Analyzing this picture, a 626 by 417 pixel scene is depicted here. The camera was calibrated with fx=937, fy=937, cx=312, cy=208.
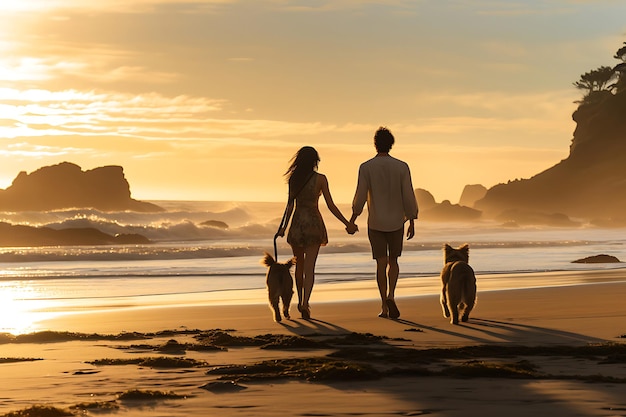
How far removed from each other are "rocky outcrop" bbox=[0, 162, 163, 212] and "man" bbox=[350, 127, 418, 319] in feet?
321

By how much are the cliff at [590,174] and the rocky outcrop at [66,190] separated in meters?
49.8

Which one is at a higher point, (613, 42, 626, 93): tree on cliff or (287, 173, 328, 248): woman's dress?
(613, 42, 626, 93): tree on cliff

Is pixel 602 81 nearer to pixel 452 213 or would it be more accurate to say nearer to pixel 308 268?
pixel 452 213

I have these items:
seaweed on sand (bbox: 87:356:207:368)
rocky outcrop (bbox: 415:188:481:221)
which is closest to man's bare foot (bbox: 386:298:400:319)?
seaweed on sand (bbox: 87:356:207:368)

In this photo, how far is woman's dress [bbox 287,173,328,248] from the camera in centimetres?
1100

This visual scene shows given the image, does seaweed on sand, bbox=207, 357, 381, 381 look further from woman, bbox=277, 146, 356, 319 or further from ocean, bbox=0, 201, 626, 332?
ocean, bbox=0, 201, 626, 332

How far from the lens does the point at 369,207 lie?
11.0 metres

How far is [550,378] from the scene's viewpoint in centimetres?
587

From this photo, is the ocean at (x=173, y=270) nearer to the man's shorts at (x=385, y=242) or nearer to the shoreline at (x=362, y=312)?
the shoreline at (x=362, y=312)

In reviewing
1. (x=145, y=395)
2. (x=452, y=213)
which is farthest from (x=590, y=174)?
(x=145, y=395)

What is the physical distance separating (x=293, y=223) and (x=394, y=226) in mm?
1199

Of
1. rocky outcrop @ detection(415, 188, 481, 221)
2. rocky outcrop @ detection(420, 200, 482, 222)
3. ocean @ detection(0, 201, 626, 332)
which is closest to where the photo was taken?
ocean @ detection(0, 201, 626, 332)

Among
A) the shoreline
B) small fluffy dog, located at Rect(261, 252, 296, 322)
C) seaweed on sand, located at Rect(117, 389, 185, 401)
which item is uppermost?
small fluffy dog, located at Rect(261, 252, 296, 322)

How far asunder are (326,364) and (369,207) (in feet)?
15.7
